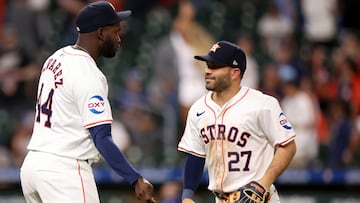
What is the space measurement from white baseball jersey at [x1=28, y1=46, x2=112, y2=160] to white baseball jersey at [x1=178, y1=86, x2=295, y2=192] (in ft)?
2.81

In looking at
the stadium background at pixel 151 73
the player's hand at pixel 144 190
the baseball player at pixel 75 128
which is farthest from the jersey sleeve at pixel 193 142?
the stadium background at pixel 151 73

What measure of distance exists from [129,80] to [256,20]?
278 cm

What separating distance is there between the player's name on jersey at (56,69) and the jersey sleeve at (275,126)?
1350 millimetres

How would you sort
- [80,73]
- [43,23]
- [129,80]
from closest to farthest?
[80,73] < [129,80] < [43,23]

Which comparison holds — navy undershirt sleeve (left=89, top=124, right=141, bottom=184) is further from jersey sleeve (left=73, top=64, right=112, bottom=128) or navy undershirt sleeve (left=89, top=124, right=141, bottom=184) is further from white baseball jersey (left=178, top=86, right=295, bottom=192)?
white baseball jersey (left=178, top=86, right=295, bottom=192)

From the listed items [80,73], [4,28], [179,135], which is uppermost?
[80,73]

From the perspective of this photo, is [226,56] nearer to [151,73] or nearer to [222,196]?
[222,196]

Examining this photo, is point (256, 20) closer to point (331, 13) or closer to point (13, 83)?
point (331, 13)

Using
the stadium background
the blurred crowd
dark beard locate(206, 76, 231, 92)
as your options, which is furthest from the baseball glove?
the blurred crowd

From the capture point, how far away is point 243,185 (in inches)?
270

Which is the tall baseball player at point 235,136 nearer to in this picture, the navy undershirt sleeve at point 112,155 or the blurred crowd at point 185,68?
the navy undershirt sleeve at point 112,155

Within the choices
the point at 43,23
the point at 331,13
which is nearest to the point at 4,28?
the point at 43,23

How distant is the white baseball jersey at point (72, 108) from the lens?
21.0ft

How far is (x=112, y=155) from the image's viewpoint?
630 centimetres
